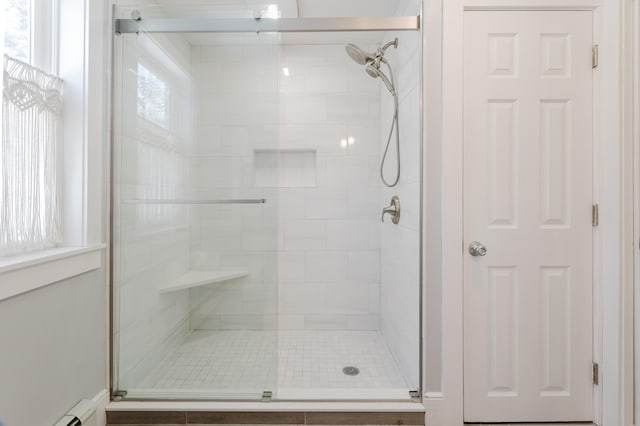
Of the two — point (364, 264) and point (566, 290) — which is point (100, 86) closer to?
point (364, 264)

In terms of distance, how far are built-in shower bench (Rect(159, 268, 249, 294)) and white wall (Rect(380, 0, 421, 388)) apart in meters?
0.91

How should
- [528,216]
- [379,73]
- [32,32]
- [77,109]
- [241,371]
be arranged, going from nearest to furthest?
[32,32], [77,109], [528,216], [241,371], [379,73]

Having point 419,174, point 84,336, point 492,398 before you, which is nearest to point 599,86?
point 419,174

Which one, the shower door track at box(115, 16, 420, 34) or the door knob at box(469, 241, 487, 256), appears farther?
the shower door track at box(115, 16, 420, 34)

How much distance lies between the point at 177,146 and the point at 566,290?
2054 mm

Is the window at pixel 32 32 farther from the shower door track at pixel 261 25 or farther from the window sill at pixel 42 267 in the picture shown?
the window sill at pixel 42 267

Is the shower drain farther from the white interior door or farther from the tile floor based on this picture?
the white interior door

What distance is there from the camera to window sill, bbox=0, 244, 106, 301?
3.54ft

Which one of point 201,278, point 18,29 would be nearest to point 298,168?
point 201,278

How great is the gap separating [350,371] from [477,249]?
104 centimetres

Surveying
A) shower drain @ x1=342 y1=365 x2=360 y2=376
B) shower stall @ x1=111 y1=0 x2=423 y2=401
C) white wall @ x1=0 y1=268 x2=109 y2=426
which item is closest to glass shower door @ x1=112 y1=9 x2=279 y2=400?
→ shower stall @ x1=111 y1=0 x2=423 y2=401

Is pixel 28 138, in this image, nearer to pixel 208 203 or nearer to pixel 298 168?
pixel 208 203

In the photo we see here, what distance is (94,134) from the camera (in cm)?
153

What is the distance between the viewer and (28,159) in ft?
4.18
